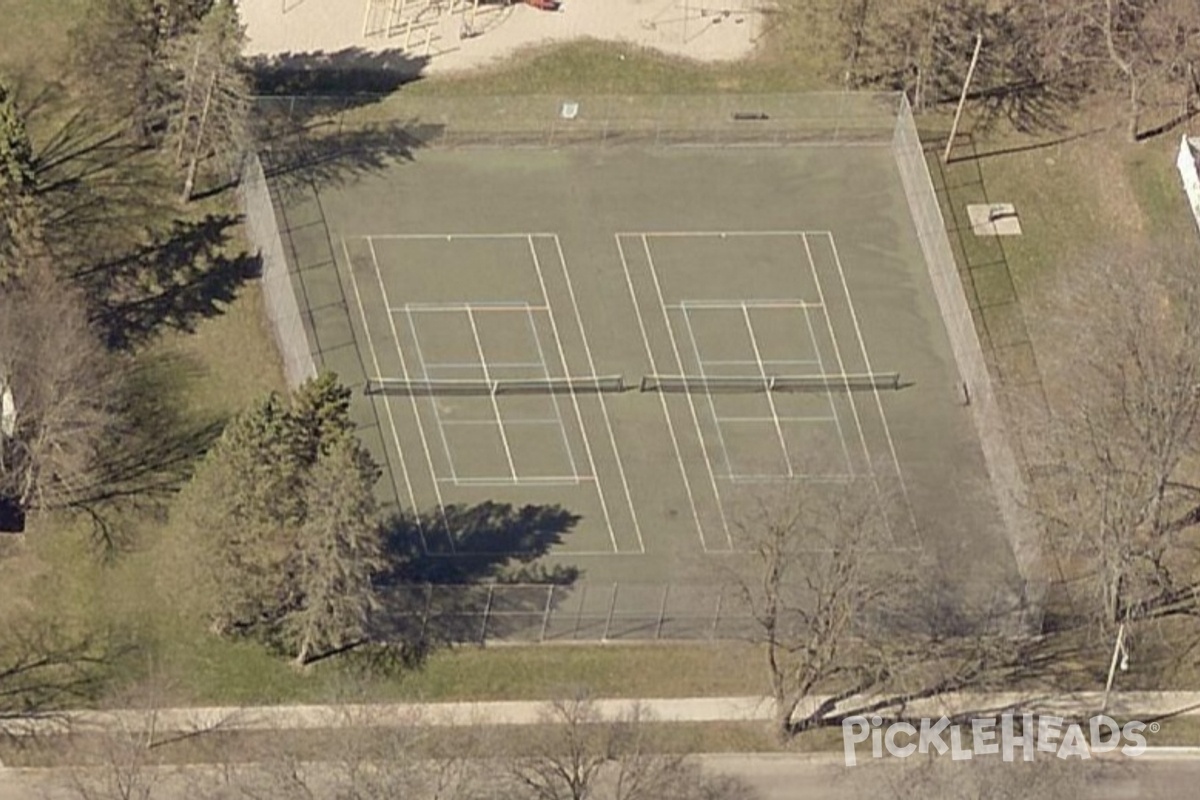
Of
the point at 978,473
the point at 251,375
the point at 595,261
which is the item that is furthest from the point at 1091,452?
the point at 251,375

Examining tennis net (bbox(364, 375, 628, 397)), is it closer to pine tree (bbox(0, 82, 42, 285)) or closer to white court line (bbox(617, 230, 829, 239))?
white court line (bbox(617, 230, 829, 239))

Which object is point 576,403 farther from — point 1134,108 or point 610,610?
point 1134,108

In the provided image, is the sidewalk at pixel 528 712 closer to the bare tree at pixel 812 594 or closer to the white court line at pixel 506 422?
the bare tree at pixel 812 594

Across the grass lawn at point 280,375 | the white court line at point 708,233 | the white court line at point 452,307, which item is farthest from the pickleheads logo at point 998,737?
the white court line at point 708,233

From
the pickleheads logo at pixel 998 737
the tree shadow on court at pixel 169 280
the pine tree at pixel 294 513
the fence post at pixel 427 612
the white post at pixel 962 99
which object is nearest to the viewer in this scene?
the pine tree at pixel 294 513

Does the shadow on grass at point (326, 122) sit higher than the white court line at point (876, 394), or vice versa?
the shadow on grass at point (326, 122)

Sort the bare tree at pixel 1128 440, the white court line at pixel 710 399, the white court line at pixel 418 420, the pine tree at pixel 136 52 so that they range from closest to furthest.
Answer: the bare tree at pixel 1128 440 → the white court line at pixel 418 420 → the white court line at pixel 710 399 → the pine tree at pixel 136 52

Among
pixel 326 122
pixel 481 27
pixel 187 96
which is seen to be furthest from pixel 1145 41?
pixel 187 96

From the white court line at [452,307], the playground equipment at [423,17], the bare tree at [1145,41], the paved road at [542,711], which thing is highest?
the playground equipment at [423,17]
